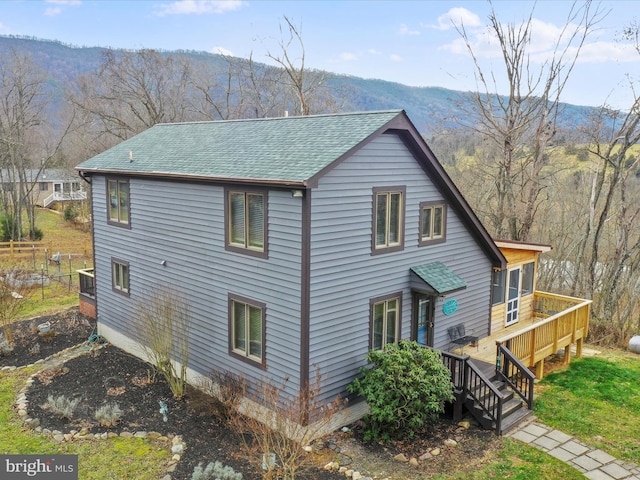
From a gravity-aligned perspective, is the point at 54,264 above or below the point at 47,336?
below

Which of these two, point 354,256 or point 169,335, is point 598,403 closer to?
point 354,256

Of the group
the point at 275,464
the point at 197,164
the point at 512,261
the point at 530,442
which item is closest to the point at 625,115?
the point at 512,261

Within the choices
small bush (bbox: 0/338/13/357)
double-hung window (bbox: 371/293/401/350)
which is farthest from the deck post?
small bush (bbox: 0/338/13/357)

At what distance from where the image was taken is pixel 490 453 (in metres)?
8.93

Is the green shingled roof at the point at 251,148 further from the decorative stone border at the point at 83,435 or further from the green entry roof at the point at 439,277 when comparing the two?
the decorative stone border at the point at 83,435

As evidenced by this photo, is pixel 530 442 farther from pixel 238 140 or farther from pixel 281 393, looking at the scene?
pixel 238 140

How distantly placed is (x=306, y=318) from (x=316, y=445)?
244cm

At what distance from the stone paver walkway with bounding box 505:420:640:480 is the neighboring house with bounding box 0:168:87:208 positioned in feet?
130

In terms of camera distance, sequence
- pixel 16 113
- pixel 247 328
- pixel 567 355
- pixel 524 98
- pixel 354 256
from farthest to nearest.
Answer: pixel 16 113
pixel 524 98
pixel 567 355
pixel 247 328
pixel 354 256

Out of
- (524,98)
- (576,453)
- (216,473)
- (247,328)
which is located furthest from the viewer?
(524,98)

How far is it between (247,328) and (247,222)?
2.26 meters

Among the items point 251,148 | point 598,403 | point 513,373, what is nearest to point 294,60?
point 251,148

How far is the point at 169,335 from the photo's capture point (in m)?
11.4

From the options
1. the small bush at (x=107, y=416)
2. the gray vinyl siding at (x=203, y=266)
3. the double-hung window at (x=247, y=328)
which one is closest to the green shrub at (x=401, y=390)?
the gray vinyl siding at (x=203, y=266)
